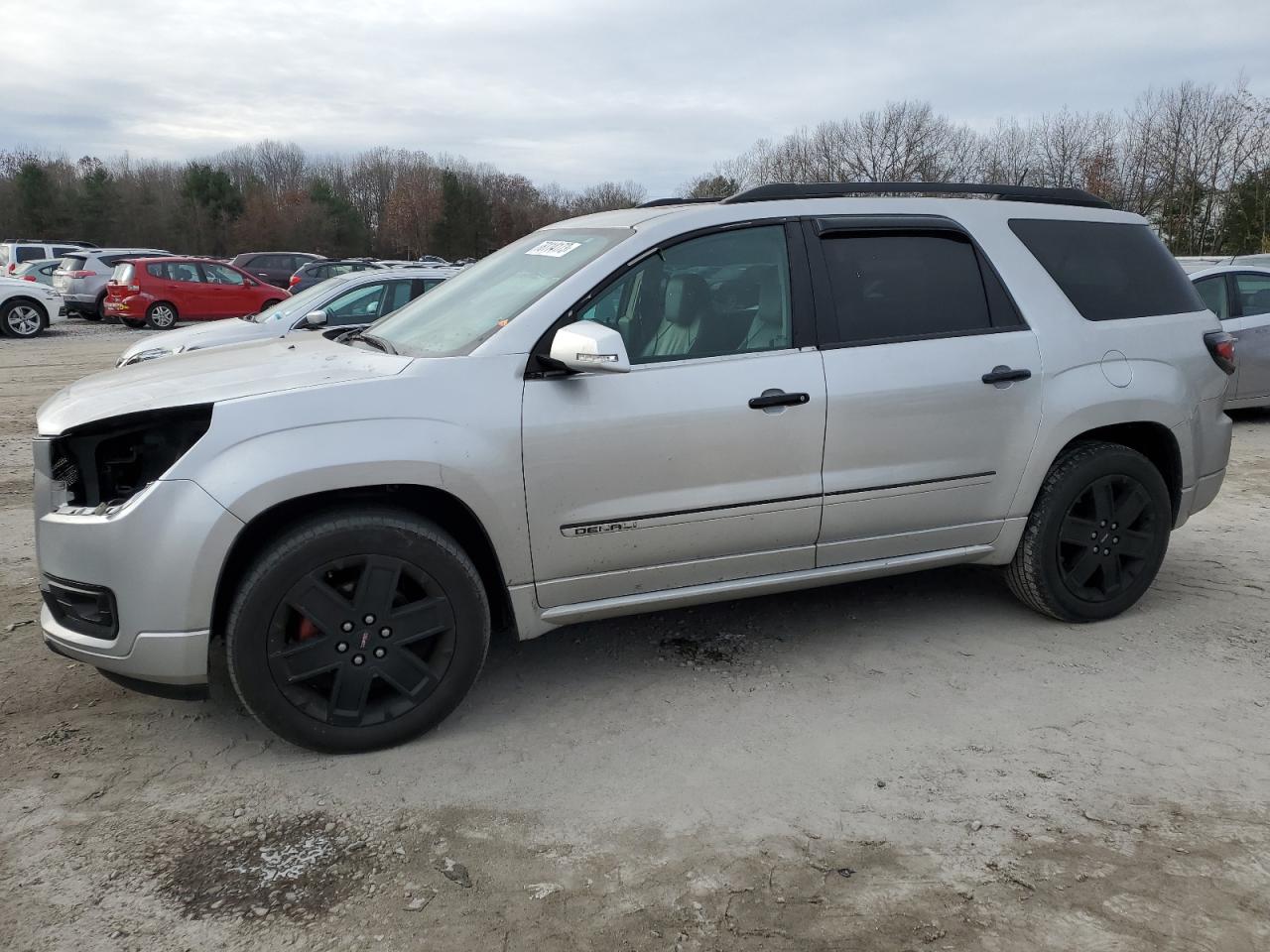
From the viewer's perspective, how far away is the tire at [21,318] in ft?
65.9

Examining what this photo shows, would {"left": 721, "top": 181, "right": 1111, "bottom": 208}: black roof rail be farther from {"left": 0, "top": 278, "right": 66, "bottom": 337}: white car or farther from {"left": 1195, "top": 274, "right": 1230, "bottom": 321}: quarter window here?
{"left": 0, "top": 278, "right": 66, "bottom": 337}: white car

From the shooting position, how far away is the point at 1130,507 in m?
4.46

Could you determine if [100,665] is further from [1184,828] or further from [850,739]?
[1184,828]

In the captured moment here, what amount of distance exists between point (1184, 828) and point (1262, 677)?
1.38 meters

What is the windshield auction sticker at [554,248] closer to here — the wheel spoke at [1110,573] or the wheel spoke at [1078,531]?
the wheel spoke at [1078,531]

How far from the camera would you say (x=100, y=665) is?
325cm

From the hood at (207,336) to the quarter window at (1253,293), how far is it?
8.93m

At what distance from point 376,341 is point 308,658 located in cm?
141

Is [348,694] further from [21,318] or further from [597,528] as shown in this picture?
Answer: [21,318]

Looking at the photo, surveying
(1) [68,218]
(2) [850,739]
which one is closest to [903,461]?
(2) [850,739]

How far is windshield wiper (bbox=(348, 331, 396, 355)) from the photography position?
390 centimetres

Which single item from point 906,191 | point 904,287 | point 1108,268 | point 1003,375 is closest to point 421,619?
point 904,287

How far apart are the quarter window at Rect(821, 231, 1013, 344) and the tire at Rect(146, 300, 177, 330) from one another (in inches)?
814

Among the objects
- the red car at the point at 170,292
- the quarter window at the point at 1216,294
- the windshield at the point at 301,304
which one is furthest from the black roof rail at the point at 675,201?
the red car at the point at 170,292
